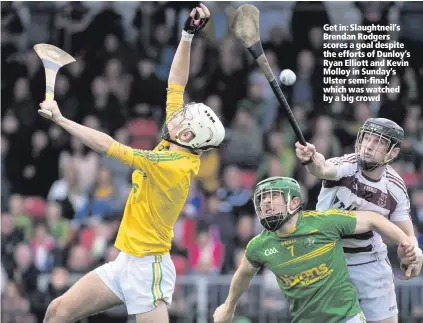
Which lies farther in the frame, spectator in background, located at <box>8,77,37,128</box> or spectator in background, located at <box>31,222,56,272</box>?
spectator in background, located at <box>8,77,37,128</box>

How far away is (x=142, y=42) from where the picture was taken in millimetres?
13359

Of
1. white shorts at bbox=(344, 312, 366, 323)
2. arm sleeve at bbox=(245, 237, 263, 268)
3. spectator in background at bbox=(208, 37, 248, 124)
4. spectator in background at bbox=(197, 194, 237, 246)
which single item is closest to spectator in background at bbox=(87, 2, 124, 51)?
spectator in background at bbox=(208, 37, 248, 124)

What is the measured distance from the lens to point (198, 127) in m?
7.14

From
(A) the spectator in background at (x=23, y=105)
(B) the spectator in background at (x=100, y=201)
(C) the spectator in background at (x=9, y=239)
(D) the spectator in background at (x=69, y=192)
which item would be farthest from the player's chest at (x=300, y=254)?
(A) the spectator in background at (x=23, y=105)

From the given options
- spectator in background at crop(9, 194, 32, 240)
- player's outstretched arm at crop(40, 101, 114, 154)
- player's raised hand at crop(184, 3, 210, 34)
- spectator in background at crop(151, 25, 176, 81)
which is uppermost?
spectator in background at crop(151, 25, 176, 81)

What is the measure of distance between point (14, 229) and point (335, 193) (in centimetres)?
548

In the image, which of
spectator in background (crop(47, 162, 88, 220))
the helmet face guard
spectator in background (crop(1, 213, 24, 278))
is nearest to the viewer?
the helmet face guard

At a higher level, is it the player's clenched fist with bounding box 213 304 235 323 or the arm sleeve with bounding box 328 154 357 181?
the arm sleeve with bounding box 328 154 357 181

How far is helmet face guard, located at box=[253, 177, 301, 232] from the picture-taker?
22.1 ft

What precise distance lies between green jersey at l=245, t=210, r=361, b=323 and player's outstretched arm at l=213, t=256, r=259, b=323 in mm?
156

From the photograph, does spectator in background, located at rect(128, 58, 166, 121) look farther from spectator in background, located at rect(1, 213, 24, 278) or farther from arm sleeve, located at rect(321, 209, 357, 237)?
arm sleeve, located at rect(321, 209, 357, 237)

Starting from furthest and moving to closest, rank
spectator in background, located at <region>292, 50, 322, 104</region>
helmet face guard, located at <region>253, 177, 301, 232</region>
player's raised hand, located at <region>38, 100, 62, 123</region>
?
spectator in background, located at <region>292, 50, 322, 104</region> → helmet face guard, located at <region>253, 177, 301, 232</region> → player's raised hand, located at <region>38, 100, 62, 123</region>

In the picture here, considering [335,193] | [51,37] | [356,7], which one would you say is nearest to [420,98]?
[356,7]

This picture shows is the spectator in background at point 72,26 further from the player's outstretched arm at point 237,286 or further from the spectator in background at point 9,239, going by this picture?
the player's outstretched arm at point 237,286
